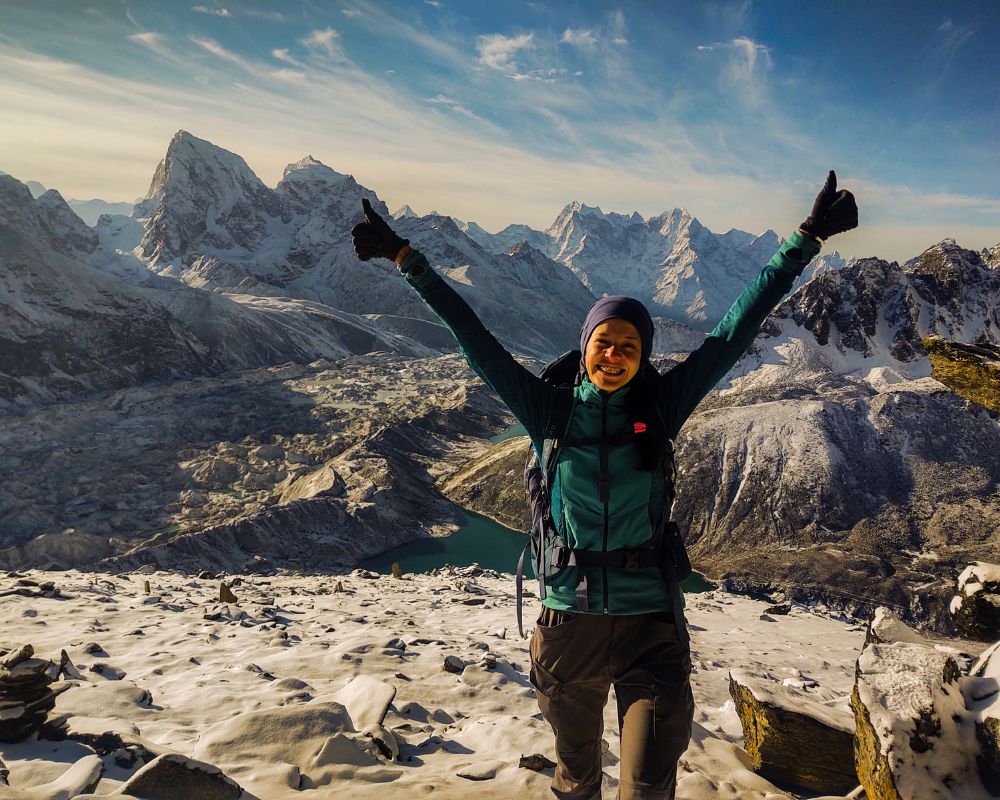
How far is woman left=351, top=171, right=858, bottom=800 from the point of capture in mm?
4062

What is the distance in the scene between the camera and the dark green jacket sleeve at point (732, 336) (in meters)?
4.31

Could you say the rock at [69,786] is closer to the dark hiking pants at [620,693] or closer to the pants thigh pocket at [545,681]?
the pants thigh pocket at [545,681]

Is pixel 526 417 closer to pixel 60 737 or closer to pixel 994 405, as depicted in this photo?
pixel 60 737

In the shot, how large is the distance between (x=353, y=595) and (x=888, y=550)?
39.1 m

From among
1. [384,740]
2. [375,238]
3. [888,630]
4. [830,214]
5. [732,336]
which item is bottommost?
[384,740]

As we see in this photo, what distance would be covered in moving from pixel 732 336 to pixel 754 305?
0.84 feet

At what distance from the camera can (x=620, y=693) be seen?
169 inches

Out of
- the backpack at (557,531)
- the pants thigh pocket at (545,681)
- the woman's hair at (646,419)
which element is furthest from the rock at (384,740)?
the woman's hair at (646,419)

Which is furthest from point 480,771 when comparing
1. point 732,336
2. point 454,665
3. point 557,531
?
Answer: point 732,336

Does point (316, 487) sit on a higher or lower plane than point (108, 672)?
lower

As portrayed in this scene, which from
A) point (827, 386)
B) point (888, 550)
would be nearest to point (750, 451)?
point (888, 550)

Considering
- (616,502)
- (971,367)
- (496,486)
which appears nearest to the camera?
(616,502)

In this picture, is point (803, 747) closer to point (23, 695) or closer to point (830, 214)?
point (830, 214)

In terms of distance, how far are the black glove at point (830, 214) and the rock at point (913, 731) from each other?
4.03 m
